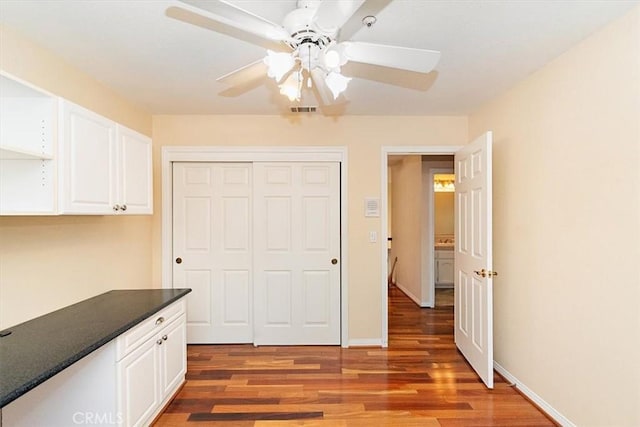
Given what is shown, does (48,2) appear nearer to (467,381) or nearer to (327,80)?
(327,80)

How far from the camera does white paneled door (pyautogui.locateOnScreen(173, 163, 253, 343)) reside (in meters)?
3.45

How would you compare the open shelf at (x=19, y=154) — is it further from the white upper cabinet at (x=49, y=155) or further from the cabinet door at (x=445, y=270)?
the cabinet door at (x=445, y=270)

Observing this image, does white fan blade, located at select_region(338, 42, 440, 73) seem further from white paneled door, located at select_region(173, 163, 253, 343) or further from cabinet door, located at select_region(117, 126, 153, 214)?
white paneled door, located at select_region(173, 163, 253, 343)

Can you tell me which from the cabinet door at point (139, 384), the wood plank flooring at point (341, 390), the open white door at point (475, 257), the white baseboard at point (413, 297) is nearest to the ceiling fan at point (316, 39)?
the open white door at point (475, 257)

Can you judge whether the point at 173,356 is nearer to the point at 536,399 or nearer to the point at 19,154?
the point at 19,154

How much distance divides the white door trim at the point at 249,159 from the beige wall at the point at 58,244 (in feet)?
1.33

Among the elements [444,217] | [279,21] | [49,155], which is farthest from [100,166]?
[444,217]

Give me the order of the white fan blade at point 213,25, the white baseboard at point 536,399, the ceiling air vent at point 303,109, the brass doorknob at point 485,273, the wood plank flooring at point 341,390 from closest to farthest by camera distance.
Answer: the white fan blade at point 213,25, the white baseboard at point 536,399, the wood plank flooring at point 341,390, the brass doorknob at point 485,273, the ceiling air vent at point 303,109

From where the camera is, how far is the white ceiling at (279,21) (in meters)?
1.63

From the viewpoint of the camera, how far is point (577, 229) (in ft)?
6.56

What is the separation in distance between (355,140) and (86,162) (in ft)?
7.77

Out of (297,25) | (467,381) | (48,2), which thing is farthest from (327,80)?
(467,381)

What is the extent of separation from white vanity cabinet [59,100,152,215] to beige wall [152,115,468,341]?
0.86 m

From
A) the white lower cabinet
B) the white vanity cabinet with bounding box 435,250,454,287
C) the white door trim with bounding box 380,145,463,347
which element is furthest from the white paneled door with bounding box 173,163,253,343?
the white vanity cabinet with bounding box 435,250,454,287
